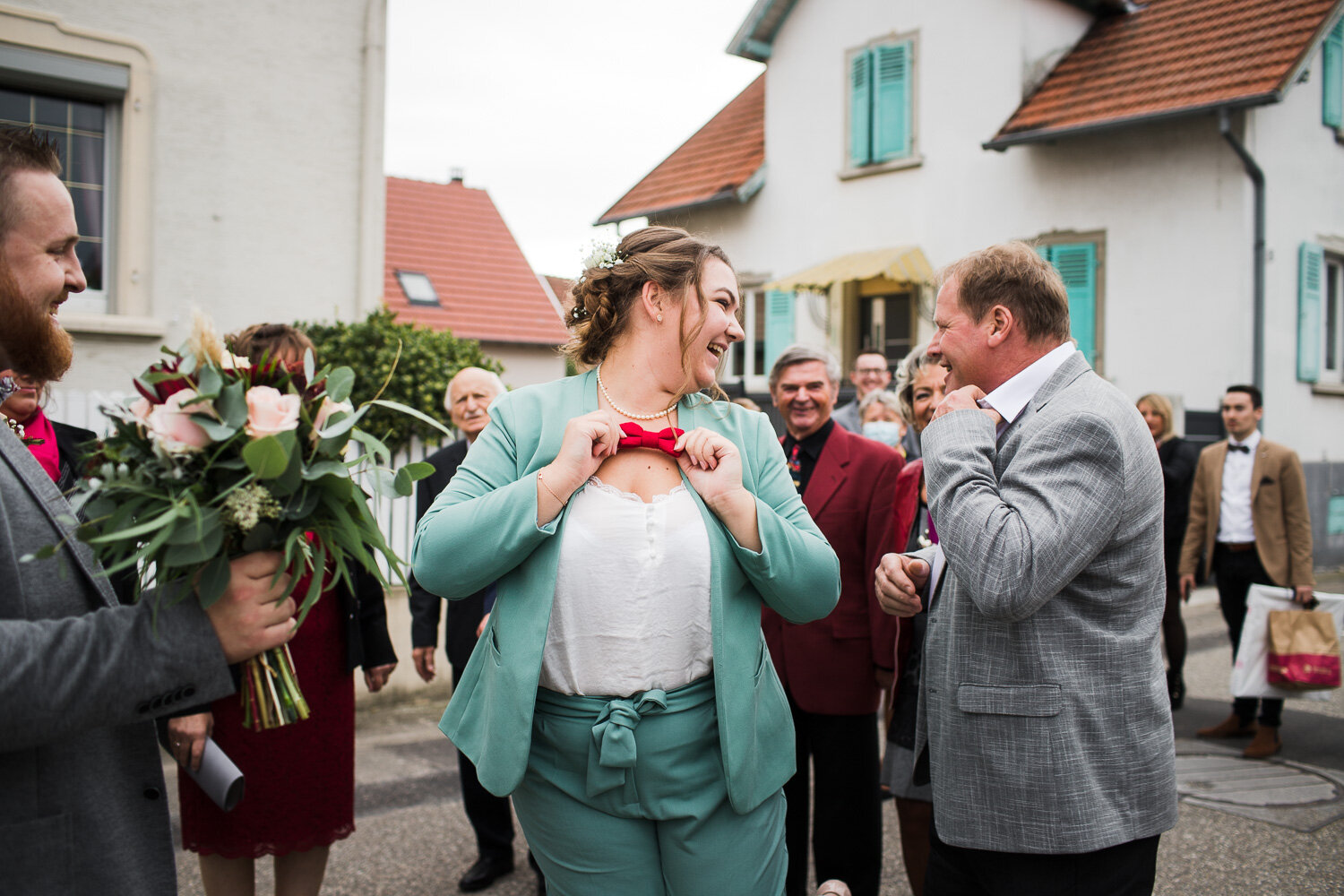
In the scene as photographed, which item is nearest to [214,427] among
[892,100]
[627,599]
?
[627,599]

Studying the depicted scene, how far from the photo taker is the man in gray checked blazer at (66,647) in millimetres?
1444

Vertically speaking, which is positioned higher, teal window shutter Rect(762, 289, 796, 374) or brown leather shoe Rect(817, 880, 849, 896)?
teal window shutter Rect(762, 289, 796, 374)

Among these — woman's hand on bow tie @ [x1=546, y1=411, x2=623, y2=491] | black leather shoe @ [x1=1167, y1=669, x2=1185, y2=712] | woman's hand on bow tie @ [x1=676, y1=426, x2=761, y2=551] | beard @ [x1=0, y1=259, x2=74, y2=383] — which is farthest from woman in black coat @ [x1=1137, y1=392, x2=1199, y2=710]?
beard @ [x1=0, y1=259, x2=74, y2=383]

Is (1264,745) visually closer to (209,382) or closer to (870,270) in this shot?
(209,382)

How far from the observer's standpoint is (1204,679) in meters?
7.61

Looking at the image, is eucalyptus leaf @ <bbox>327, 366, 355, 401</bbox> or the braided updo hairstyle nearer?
eucalyptus leaf @ <bbox>327, 366, 355, 401</bbox>

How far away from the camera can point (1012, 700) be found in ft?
6.97

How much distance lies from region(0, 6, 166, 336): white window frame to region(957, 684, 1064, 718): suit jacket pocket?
7.54 metres

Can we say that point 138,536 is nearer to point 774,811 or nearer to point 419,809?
point 774,811

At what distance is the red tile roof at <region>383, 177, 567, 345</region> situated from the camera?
816 inches

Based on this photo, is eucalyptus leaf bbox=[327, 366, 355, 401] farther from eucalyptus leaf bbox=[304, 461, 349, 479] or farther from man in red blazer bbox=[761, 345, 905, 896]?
man in red blazer bbox=[761, 345, 905, 896]

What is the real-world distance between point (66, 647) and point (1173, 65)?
1312cm

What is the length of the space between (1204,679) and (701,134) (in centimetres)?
1260

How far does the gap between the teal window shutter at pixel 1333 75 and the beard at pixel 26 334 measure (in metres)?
14.5
